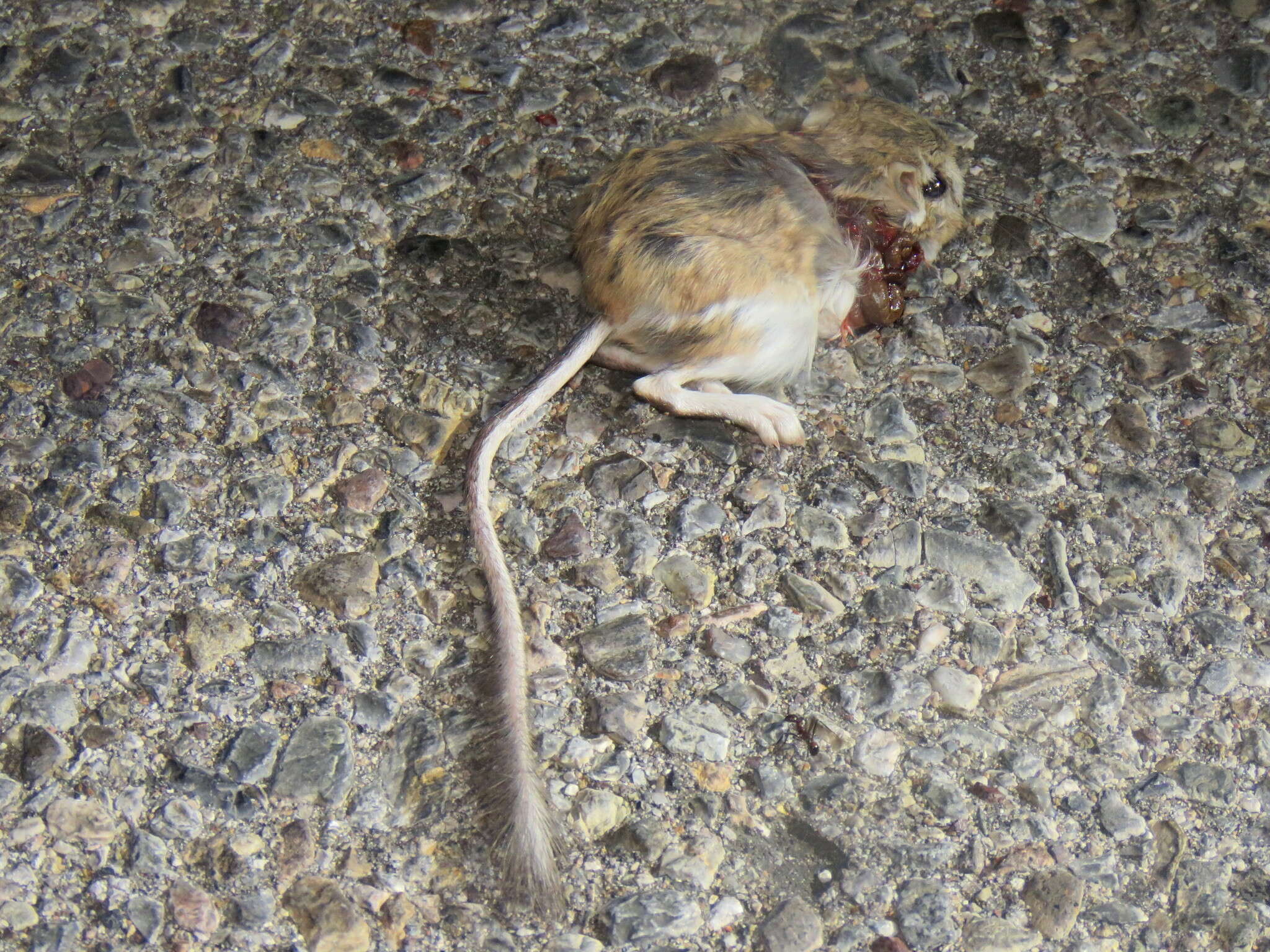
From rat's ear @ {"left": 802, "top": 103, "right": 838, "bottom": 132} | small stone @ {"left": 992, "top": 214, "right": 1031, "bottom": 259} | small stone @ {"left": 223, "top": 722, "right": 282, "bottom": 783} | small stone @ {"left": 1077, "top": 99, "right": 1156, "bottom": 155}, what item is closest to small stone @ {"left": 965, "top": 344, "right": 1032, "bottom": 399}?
small stone @ {"left": 992, "top": 214, "right": 1031, "bottom": 259}

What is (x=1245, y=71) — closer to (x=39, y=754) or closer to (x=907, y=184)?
(x=907, y=184)

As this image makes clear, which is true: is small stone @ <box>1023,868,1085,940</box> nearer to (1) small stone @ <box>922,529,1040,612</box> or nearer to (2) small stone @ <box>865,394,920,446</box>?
(1) small stone @ <box>922,529,1040,612</box>

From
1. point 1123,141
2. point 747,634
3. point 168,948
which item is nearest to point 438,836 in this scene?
point 168,948

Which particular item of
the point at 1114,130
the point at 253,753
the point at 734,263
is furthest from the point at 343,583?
the point at 1114,130

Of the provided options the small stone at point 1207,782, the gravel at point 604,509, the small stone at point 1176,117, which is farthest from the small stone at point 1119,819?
the small stone at point 1176,117

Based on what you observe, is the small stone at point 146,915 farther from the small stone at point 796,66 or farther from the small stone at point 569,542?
the small stone at point 796,66

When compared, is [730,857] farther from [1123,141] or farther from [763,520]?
[1123,141]

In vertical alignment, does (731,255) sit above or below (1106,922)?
above
